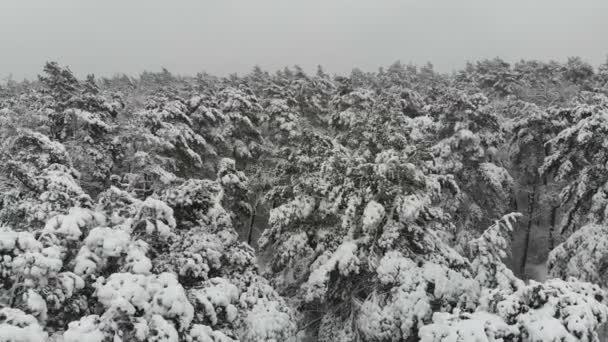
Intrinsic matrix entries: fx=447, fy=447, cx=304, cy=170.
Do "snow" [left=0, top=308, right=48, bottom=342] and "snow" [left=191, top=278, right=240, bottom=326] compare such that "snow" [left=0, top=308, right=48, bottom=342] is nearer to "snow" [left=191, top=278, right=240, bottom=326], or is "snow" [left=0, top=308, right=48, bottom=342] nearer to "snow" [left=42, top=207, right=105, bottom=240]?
"snow" [left=42, top=207, right=105, bottom=240]

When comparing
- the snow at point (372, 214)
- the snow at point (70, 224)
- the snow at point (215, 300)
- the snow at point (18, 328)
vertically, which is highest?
the snow at point (372, 214)

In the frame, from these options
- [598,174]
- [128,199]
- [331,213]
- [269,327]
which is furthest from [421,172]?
[598,174]

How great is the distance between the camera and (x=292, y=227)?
48.4ft

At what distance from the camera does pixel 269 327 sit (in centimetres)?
781

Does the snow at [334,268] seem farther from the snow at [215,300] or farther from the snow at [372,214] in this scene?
the snow at [215,300]

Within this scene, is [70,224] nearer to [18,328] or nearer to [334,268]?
[18,328]

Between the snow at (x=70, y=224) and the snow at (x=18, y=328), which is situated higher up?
the snow at (x=70, y=224)

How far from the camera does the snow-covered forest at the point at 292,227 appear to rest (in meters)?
5.33

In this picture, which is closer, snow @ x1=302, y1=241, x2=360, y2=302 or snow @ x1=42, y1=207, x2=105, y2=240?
snow @ x1=42, y1=207, x2=105, y2=240

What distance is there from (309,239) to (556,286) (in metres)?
8.36

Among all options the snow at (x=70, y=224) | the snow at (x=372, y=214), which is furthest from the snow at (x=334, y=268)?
the snow at (x=70, y=224)

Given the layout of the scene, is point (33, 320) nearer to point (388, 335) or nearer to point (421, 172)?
point (388, 335)

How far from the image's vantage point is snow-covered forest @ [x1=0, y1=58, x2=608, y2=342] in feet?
17.5

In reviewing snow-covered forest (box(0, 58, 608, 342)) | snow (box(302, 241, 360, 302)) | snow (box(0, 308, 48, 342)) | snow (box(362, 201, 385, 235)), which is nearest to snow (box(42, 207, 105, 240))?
snow-covered forest (box(0, 58, 608, 342))
